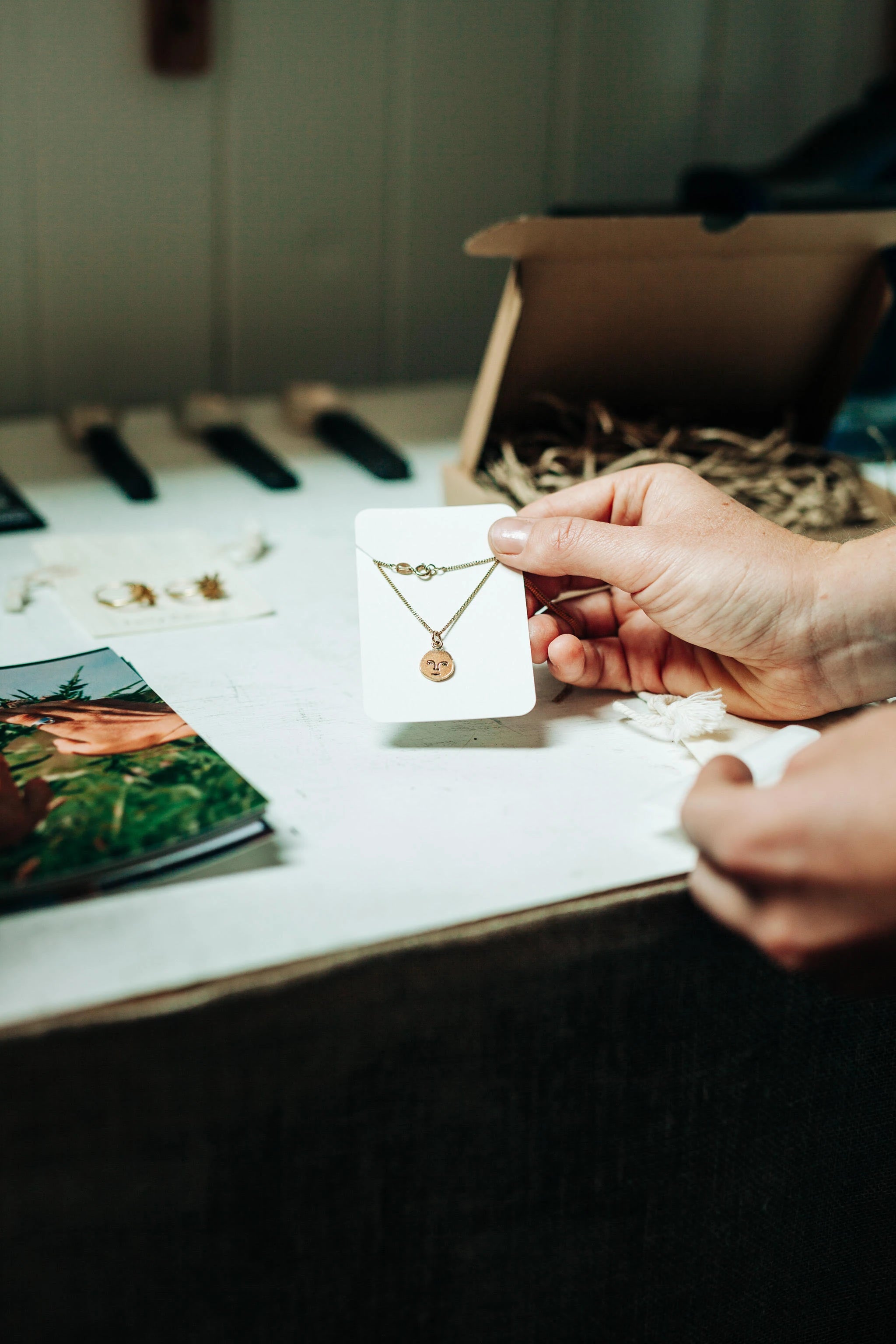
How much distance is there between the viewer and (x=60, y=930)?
499mm

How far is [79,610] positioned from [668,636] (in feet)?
1.35

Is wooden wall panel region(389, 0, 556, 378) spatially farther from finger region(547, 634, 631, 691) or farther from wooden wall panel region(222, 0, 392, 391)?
finger region(547, 634, 631, 691)

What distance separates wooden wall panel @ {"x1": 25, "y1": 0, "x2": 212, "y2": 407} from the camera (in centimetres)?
117

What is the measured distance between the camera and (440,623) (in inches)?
27.0

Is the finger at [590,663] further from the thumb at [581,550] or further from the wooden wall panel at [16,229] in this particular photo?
the wooden wall panel at [16,229]

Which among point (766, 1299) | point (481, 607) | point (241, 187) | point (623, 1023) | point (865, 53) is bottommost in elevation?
point (766, 1299)

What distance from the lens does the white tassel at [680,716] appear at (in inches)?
27.0

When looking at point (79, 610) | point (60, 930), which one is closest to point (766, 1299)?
point (60, 930)

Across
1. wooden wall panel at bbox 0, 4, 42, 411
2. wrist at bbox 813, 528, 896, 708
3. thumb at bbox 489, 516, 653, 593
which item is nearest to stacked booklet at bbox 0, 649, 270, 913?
thumb at bbox 489, 516, 653, 593

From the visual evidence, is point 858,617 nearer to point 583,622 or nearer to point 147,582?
point 583,622

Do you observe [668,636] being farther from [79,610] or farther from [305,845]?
[79,610]

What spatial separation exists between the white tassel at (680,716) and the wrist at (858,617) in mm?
67

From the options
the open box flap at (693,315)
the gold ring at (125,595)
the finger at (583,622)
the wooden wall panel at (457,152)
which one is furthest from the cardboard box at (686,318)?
the wooden wall panel at (457,152)

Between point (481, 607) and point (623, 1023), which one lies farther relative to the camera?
point (481, 607)
